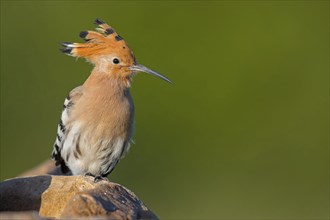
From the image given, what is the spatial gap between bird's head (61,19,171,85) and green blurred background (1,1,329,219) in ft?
11.2

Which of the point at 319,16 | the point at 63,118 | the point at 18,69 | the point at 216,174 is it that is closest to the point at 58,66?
the point at 18,69

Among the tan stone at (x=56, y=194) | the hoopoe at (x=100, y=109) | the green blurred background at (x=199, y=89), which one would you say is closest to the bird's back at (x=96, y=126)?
the hoopoe at (x=100, y=109)

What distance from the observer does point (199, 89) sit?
8.89 meters

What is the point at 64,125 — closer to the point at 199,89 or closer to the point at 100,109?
the point at 100,109

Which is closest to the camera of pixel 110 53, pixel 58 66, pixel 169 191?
pixel 110 53

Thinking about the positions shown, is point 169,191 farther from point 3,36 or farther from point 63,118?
point 63,118

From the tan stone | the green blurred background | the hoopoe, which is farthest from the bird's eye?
the green blurred background

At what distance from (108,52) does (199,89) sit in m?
3.85

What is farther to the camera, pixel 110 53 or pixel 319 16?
pixel 319 16

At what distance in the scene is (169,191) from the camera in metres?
8.42

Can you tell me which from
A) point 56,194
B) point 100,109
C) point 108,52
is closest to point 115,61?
point 108,52

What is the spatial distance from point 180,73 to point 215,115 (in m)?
0.51

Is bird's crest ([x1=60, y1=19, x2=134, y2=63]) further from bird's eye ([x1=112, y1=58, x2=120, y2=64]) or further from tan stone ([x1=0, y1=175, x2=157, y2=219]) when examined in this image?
tan stone ([x1=0, y1=175, x2=157, y2=219])

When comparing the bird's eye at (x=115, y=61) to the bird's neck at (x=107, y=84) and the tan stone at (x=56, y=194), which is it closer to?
the bird's neck at (x=107, y=84)
